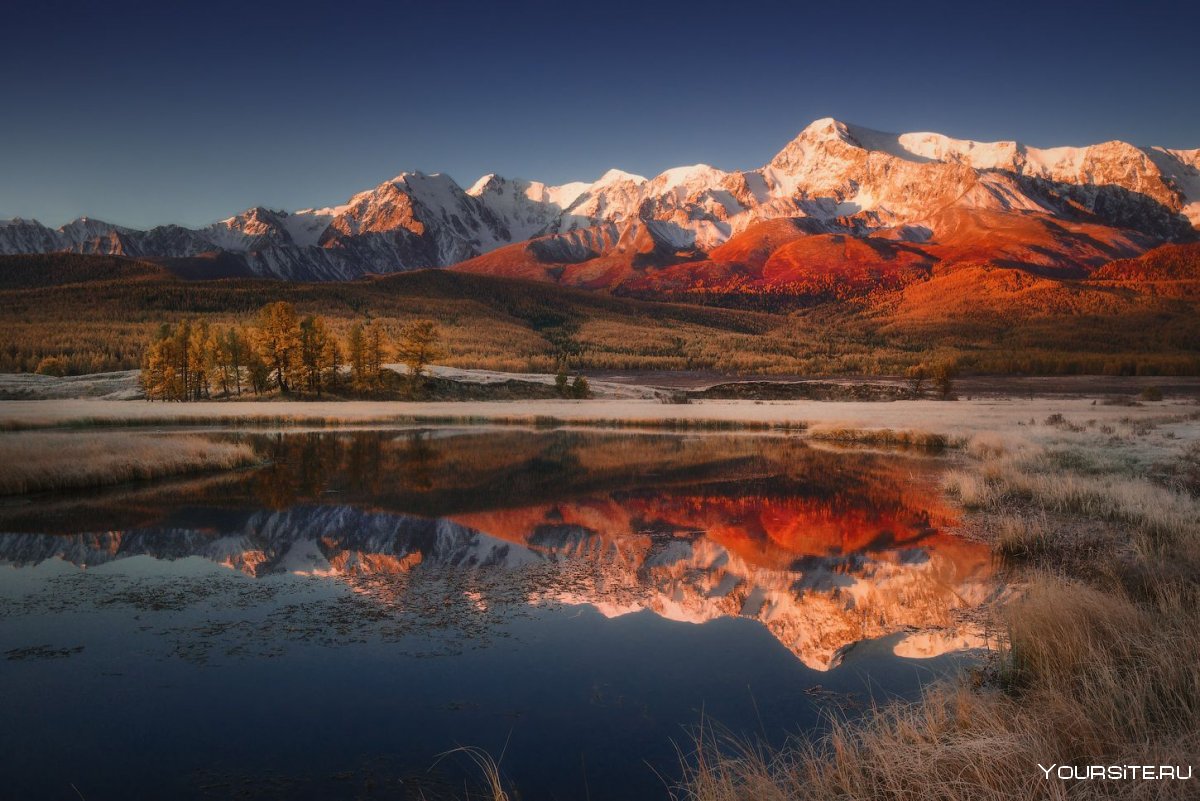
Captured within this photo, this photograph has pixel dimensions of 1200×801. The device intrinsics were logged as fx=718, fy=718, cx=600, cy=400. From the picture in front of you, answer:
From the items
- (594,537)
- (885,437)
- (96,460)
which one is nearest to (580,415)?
(885,437)

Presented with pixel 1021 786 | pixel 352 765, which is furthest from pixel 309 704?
pixel 1021 786

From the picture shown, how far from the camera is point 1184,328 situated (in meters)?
147

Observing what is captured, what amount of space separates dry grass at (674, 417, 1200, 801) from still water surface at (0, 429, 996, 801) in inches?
36.8

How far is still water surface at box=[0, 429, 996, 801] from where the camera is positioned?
24.2 ft

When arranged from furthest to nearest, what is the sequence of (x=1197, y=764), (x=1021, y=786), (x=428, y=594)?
1. (x=428, y=594)
2. (x=1021, y=786)
3. (x=1197, y=764)

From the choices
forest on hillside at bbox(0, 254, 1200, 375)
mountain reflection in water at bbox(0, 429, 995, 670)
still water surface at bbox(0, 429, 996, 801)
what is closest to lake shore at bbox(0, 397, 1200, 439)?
mountain reflection in water at bbox(0, 429, 995, 670)

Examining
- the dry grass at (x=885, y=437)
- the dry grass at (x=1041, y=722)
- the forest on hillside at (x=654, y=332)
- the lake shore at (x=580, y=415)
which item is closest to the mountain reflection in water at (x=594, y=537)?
the dry grass at (x=1041, y=722)

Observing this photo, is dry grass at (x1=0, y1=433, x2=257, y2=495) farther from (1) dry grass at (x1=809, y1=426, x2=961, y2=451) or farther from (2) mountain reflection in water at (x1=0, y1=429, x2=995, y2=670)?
(1) dry grass at (x1=809, y1=426, x2=961, y2=451)

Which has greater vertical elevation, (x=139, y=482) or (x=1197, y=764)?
(x=1197, y=764)

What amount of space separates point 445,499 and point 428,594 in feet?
33.4

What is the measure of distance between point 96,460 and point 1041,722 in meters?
29.2

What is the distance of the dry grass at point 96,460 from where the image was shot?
23.1m

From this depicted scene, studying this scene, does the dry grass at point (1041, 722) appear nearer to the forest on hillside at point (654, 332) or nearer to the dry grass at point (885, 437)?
the dry grass at point (885, 437)

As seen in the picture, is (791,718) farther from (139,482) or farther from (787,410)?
(787,410)
